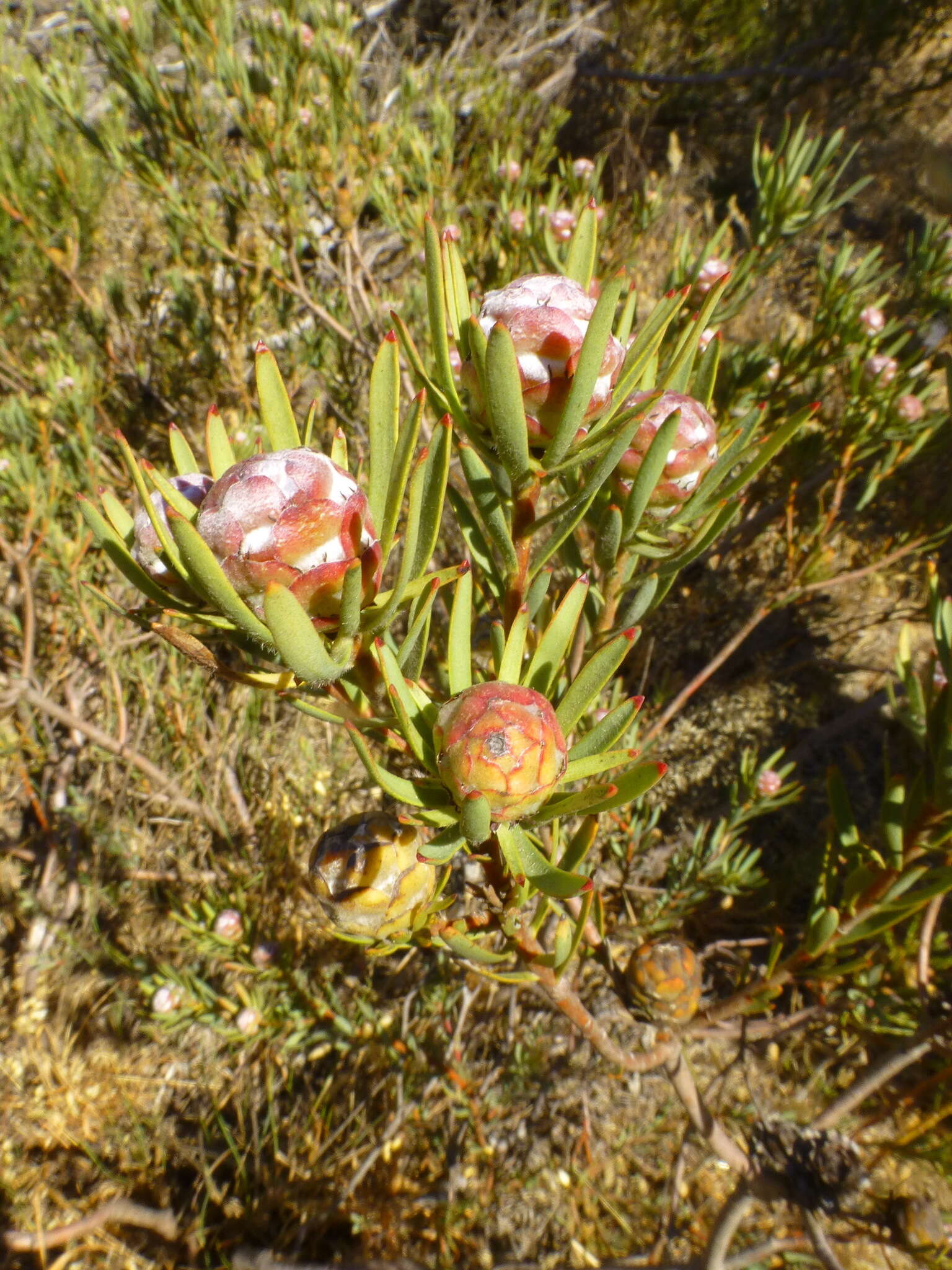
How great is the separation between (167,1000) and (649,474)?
7.42 ft

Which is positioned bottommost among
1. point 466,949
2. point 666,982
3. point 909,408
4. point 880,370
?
point 666,982

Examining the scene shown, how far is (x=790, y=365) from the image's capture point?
7.55 ft

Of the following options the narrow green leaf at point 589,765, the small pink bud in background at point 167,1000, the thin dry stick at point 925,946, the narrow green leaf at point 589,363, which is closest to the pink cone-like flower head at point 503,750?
the narrow green leaf at point 589,765

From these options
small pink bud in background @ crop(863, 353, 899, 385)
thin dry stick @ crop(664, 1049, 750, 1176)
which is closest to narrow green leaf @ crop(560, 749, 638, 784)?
thin dry stick @ crop(664, 1049, 750, 1176)

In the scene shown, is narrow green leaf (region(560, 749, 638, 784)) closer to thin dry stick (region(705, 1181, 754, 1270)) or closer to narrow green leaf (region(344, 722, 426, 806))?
narrow green leaf (region(344, 722, 426, 806))

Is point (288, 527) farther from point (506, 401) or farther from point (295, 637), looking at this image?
point (506, 401)

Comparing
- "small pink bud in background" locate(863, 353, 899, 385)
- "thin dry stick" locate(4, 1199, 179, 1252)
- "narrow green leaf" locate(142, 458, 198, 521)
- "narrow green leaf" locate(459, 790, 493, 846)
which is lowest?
"thin dry stick" locate(4, 1199, 179, 1252)

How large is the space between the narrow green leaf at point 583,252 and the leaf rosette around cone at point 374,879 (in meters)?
0.71

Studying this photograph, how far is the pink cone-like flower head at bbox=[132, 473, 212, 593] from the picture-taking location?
0.70 metres

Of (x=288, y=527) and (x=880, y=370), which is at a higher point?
(x=880, y=370)

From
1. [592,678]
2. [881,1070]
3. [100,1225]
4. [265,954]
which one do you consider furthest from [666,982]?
[100,1225]

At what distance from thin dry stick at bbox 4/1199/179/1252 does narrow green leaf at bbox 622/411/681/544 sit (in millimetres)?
2378

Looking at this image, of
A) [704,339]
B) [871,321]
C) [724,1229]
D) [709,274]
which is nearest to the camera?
[724,1229]

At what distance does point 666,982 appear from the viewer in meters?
1.16
